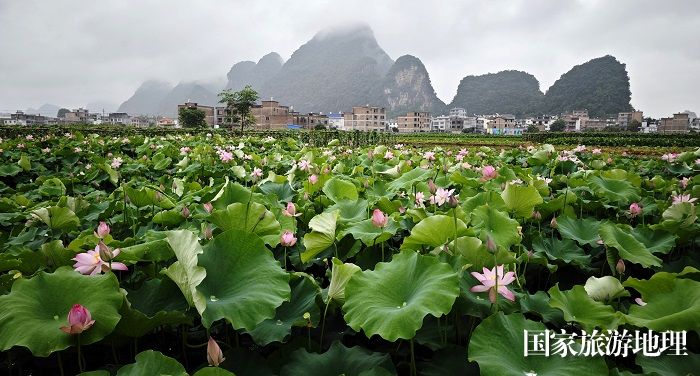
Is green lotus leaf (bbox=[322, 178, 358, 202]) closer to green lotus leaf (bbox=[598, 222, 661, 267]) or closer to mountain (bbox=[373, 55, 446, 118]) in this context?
green lotus leaf (bbox=[598, 222, 661, 267])

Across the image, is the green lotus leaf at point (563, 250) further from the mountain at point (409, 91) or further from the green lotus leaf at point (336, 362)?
the mountain at point (409, 91)

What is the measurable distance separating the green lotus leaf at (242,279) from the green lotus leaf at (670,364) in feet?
2.62

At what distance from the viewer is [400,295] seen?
1.01 meters

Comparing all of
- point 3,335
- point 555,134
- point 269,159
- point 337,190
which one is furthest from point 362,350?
point 555,134

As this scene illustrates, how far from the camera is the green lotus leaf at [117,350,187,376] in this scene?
2.52 ft

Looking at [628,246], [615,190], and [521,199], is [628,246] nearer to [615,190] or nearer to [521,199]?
[521,199]

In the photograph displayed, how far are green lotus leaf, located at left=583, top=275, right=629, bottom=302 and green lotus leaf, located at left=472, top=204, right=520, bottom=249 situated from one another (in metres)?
0.31

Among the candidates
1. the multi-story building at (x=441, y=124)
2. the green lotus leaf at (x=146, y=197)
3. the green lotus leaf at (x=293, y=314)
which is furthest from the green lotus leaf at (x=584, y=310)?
the multi-story building at (x=441, y=124)

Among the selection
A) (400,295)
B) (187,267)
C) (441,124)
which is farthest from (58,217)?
(441,124)

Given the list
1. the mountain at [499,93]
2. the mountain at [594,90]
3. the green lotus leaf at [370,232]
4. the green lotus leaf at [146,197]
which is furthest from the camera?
the mountain at [499,93]

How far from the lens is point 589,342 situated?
86 centimetres

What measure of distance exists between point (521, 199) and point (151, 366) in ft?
4.69

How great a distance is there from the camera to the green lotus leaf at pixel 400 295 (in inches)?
33.7

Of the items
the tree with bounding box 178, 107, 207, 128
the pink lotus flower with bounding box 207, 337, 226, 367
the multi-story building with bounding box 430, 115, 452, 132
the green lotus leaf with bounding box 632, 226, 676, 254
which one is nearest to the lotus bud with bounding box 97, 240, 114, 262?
the pink lotus flower with bounding box 207, 337, 226, 367
